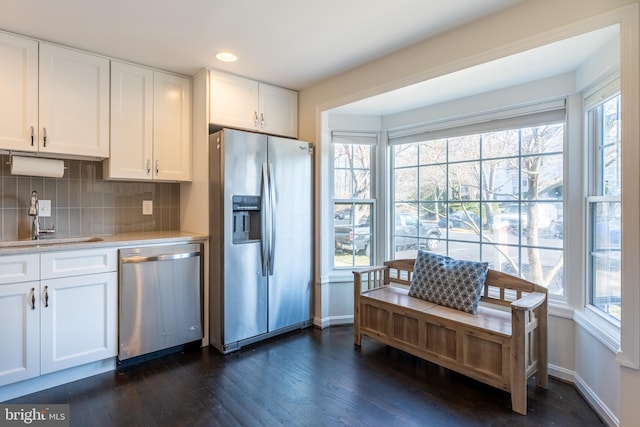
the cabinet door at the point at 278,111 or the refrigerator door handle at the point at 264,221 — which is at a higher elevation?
the cabinet door at the point at 278,111

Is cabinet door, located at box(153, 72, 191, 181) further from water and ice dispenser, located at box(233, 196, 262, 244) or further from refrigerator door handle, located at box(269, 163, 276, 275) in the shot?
refrigerator door handle, located at box(269, 163, 276, 275)

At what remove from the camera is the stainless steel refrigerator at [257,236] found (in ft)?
9.02

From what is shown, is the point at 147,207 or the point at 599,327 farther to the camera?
the point at 147,207

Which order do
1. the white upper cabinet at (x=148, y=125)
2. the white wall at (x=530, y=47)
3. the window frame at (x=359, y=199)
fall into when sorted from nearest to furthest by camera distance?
the white wall at (x=530, y=47)
the white upper cabinet at (x=148, y=125)
the window frame at (x=359, y=199)

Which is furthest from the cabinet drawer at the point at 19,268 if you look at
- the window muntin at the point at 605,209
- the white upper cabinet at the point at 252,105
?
the window muntin at the point at 605,209

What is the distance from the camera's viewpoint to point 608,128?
209 cm

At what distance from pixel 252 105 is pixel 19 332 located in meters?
2.38

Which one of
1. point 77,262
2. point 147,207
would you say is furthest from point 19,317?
point 147,207

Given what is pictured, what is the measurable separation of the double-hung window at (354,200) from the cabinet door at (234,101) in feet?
2.90

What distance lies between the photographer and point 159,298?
262cm

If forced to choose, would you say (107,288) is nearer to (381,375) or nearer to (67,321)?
(67,321)

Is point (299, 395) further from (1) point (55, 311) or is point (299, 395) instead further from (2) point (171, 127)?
(2) point (171, 127)

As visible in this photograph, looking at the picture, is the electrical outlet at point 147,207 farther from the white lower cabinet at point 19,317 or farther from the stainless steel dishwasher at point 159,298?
the white lower cabinet at point 19,317

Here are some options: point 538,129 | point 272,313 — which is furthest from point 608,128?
point 272,313
